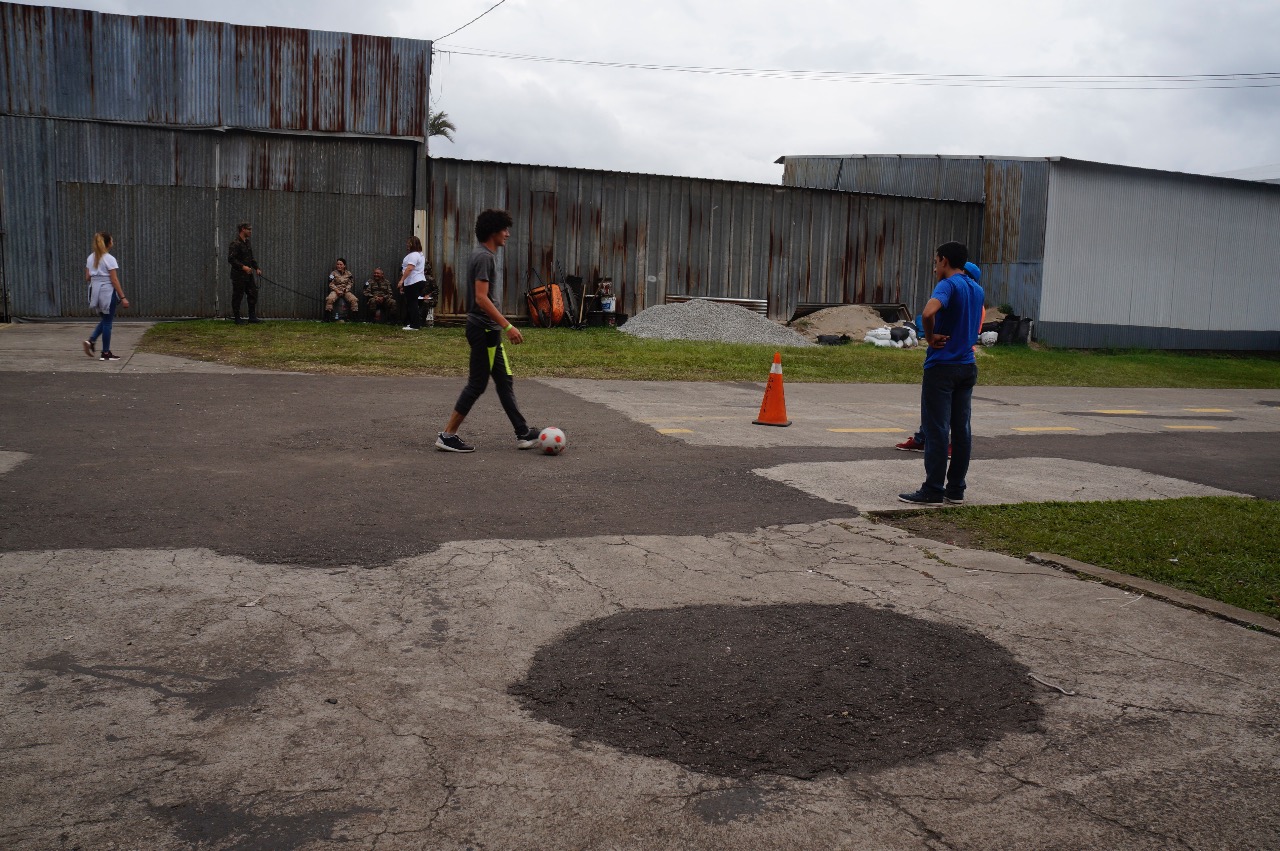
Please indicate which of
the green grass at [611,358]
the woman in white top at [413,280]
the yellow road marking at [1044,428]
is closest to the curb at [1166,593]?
the yellow road marking at [1044,428]

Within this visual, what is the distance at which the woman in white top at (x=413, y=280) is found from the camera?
2088 cm

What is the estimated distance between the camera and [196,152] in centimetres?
2122

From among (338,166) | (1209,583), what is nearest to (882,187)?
(338,166)

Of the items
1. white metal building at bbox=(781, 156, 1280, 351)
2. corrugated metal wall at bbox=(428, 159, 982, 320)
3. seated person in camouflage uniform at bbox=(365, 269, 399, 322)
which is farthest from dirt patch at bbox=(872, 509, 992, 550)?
white metal building at bbox=(781, 156, 1280, 351)

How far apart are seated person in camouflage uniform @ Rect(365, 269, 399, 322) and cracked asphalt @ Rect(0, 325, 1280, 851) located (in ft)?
43.3

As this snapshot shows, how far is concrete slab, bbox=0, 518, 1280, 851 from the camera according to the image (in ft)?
10.1

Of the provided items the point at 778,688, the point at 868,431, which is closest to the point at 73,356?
the point at 868,431

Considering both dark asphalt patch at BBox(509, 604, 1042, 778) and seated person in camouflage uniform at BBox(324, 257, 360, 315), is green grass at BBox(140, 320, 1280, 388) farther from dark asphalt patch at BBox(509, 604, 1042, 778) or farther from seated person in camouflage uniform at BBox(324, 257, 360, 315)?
dark asphalt patch at BBox(509, 604, 1042, 778)

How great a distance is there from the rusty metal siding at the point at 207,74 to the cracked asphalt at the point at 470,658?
1420 cm

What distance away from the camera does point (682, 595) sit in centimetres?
529

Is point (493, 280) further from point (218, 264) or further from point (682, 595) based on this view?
point (218, 264)

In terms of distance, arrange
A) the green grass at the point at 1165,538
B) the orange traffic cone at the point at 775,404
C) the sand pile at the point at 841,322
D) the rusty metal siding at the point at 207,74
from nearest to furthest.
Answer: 1. the green grass at the point at 1165,538
2. the orange traffic cone at the point at 775,404
3. the rusty metal siding at the point at 207,74
4. the sand pile at the point at 841,322

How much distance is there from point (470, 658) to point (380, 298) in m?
18.5

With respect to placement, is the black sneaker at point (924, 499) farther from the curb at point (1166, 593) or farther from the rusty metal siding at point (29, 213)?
the rusty metal siding at point (29, 213)
